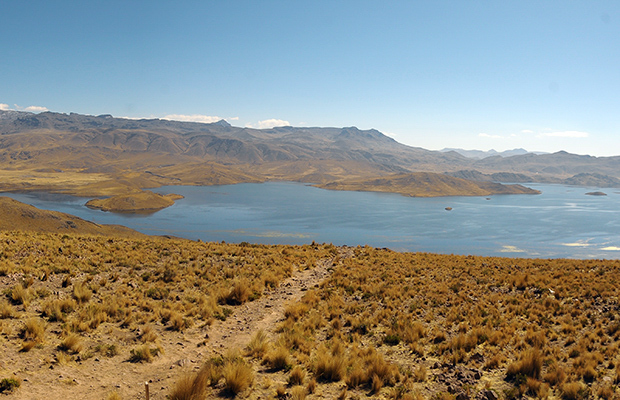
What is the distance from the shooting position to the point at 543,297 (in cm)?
1535

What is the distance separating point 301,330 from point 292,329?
1.11 ft

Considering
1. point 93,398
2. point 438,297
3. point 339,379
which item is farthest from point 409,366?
point 93,398

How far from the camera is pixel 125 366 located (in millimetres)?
9141

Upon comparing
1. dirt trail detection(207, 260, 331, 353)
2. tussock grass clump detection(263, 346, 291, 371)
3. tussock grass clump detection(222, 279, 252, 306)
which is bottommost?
dirt trail detection(207, 260, 331, 353)

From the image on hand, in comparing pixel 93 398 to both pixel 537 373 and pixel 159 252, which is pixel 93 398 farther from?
pixel 159 252

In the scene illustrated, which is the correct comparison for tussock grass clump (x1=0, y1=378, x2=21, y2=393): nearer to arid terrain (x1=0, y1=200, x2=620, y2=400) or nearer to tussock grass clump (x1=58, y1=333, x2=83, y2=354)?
arid terrain (x1=0, y1=200, x2=620, y2=400)

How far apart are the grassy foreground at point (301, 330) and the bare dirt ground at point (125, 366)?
41 mm

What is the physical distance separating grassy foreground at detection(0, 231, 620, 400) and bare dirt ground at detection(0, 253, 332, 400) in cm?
4

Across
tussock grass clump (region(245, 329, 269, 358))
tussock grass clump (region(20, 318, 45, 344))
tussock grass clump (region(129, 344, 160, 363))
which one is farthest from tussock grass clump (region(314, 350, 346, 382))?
tussock grass clump (region(20, 318, 45, 344))

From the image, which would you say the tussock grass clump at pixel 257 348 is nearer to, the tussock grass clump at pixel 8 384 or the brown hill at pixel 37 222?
the tussock grass clump at pixel 8 384

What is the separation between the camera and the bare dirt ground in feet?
25.6

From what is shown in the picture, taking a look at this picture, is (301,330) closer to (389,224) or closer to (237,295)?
(237,295)

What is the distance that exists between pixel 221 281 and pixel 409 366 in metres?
11.0

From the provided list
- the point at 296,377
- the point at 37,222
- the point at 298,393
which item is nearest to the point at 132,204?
the point at 37,222
